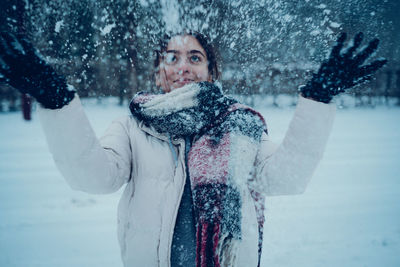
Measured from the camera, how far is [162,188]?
1070mm

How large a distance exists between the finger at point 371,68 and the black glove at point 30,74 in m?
1.12

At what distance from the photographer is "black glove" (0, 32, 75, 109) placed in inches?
30.4

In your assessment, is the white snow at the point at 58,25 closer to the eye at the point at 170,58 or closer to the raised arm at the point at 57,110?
the eye at the point at 170,58

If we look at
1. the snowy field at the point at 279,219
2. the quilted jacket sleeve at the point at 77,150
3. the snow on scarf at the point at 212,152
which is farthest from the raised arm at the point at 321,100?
the snowy field at the point at 279,219

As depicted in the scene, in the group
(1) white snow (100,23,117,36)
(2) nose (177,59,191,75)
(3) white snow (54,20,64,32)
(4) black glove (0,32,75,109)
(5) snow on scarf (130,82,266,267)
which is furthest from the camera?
(1) white snow (100,23,117,36)

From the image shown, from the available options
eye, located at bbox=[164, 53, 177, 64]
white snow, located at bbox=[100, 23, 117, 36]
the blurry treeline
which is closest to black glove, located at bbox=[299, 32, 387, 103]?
the blurry treeline

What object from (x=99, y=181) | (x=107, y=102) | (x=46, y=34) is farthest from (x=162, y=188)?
(x=107, y=102)

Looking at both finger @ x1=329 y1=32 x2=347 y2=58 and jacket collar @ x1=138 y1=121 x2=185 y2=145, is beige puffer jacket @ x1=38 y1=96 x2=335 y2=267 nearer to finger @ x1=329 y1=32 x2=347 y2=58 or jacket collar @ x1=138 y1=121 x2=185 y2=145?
jacket collar @ x1=138 y1=121 x2=185 y2=145

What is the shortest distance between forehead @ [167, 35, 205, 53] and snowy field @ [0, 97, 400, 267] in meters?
2.02

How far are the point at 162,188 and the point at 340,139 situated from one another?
6.08 metres

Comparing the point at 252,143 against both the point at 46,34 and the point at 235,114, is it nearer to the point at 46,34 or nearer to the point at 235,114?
the point at 235,114

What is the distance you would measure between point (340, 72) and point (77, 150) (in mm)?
1037

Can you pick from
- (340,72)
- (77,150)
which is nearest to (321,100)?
(340,72)

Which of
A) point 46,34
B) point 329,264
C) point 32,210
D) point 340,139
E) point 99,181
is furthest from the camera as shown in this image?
point 340,139
